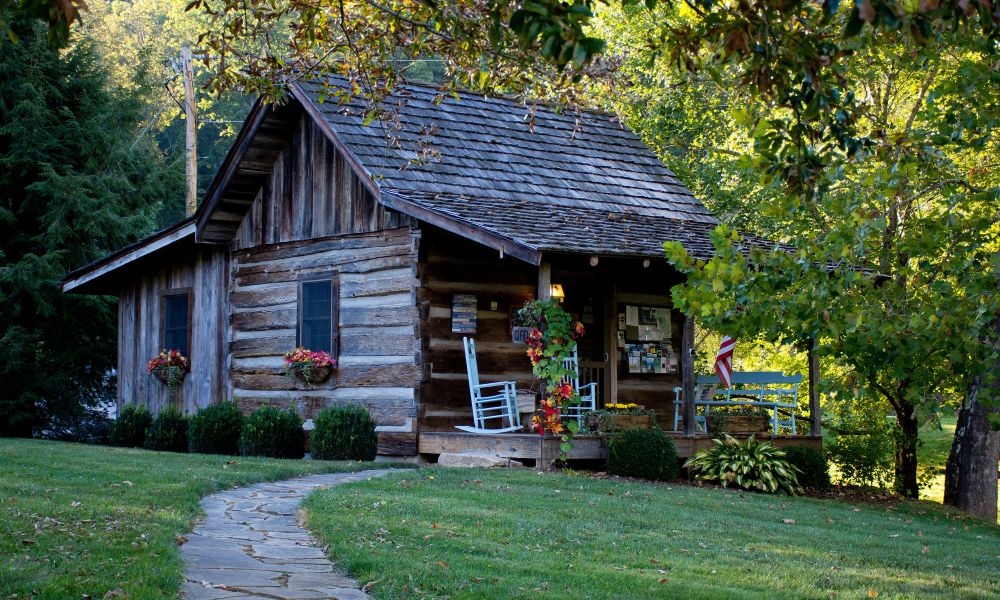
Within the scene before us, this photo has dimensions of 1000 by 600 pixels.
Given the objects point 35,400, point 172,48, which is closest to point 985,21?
point 35,400

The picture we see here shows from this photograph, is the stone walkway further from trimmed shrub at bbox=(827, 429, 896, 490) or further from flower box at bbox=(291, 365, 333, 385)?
trimmed shrub at bbox=(827, 429, 896, 490)

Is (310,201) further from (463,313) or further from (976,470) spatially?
(976,470)

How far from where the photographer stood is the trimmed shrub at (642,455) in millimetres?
12953

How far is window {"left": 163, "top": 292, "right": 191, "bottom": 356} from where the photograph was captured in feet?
59.2

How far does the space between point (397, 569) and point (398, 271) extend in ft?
26.9

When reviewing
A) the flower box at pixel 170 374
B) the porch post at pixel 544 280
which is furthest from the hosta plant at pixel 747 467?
the flower box at pixel 170 374

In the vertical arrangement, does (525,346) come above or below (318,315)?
below

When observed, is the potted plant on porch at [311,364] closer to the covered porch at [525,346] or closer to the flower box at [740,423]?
the covered porch at [525,346]

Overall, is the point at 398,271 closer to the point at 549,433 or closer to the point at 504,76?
the point at 549,433

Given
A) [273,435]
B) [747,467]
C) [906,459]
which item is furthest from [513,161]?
[906,459]

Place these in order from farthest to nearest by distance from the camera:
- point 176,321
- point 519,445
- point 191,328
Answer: point 176,321 → point 191,328 → point 519,445

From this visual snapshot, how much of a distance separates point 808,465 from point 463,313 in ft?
15.6

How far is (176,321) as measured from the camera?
720 inches

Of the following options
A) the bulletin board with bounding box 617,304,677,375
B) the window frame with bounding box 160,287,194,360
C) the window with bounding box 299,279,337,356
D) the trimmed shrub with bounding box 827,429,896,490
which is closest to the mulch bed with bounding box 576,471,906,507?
the trimmed shrub with bounding box 827,429,896,490
